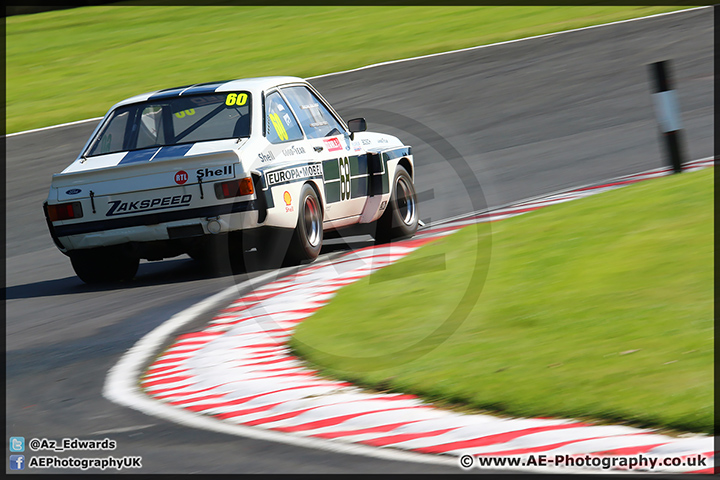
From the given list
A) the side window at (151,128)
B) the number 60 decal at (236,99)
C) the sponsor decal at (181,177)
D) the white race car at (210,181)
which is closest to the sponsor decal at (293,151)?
the white race car at (210,181)

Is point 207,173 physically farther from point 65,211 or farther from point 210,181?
point 65,211

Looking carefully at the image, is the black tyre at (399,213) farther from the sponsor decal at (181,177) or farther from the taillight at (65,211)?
the taillight at (65,211)

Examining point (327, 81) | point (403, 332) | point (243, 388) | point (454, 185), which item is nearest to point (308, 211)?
point (403, 332)

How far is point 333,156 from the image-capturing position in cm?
998

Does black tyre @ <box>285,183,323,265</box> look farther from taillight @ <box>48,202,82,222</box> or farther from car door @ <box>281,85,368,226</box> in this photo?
taillight @ <box>48,202,82,222</box>

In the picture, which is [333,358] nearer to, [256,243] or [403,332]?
[403,332]

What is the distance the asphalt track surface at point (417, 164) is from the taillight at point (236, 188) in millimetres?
818

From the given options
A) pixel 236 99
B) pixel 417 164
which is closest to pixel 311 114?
A: pixel 236 99

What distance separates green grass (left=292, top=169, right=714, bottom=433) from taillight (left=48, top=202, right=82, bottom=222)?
2411mm

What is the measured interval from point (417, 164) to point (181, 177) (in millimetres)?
7155

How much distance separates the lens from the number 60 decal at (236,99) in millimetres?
9637

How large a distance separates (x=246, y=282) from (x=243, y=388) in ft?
10.9

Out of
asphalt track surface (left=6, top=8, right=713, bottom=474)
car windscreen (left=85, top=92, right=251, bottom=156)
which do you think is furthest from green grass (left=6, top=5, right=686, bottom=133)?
car windscreen (left=85, top=92, right=251, bottom=156)

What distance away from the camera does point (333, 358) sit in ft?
21.0
